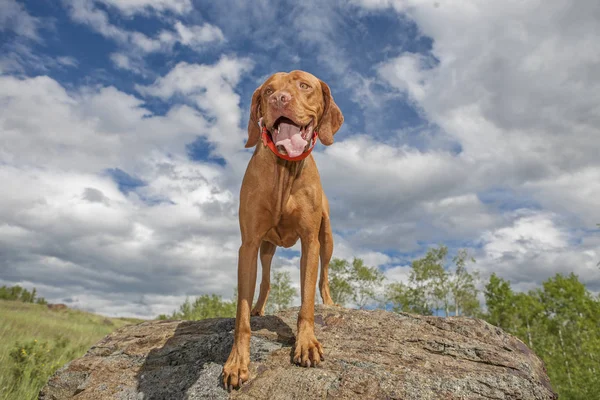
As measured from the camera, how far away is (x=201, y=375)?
533 cm

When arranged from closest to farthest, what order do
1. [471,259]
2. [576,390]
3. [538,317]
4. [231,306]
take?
[576,390] < [231,306] < [471,259] < [538,317]

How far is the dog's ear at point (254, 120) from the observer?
536 centimetres

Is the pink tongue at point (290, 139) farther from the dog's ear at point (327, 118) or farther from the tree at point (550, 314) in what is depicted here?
the tree at point (550, 314)

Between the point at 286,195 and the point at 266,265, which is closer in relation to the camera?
the point at 286,195

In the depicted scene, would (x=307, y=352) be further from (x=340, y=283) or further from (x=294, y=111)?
(x=340, y=283)

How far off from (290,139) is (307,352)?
8.16 feet

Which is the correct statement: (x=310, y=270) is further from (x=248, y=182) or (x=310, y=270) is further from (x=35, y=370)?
(x=35, y=370)

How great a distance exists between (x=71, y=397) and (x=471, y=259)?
1852 inches

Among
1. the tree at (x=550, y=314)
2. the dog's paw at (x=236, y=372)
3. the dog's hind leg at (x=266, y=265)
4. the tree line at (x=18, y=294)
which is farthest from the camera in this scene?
the tree line at (x=18, y=294)

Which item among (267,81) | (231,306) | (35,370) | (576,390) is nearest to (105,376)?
(267,81)

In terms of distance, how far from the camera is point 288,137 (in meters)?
4.54

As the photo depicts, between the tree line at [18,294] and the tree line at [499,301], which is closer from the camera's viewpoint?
the tree line at [499,301]

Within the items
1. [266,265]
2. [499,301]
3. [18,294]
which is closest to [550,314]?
[499,301]

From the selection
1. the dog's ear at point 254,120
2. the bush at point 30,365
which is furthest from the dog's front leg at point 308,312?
the bush at point 30,365
